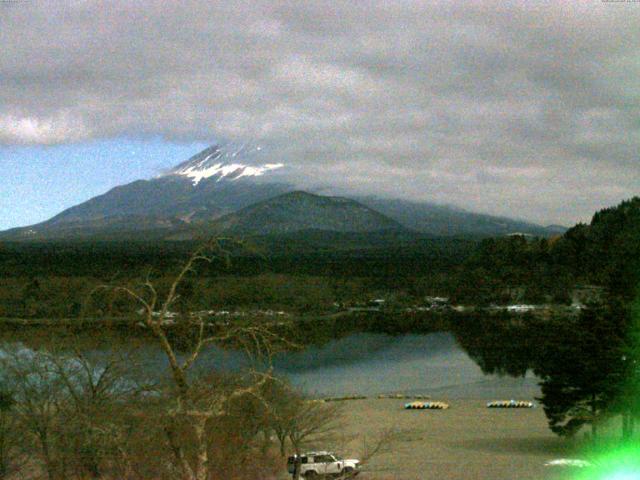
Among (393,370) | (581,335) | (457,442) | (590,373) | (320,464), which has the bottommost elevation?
(393,370)

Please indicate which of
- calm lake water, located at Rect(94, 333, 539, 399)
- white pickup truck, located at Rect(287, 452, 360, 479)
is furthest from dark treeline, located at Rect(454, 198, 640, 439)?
white pickup truck, located at Rect(287, 452, 360, 479)

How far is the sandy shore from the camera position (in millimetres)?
16656

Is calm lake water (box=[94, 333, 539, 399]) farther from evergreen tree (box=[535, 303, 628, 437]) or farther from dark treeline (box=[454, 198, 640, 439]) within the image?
evergreen tree (box=[535, 303, 628, 437])

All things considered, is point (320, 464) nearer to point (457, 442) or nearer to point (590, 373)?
point (590, 373)

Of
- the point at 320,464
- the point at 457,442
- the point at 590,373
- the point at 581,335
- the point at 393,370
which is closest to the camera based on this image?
the point at 320,464

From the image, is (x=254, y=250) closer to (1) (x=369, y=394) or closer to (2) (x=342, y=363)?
(1) (x=369, y=394)

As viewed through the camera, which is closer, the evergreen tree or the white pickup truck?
the white pickup truck

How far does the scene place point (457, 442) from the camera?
22578mm

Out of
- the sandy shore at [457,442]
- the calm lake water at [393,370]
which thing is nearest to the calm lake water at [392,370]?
the calm lake water at [393,370]

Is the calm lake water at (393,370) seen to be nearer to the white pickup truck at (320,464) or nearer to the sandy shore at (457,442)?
the sandy shore at (457,442)

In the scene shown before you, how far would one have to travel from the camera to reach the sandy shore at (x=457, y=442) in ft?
54.6

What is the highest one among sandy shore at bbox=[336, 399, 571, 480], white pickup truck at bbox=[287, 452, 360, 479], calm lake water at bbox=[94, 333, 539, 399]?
white pickup truck at bbox=[287, 452, 360, 479]

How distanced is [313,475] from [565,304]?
69.8 m

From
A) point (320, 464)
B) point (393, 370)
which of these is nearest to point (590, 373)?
point (320, 464)
